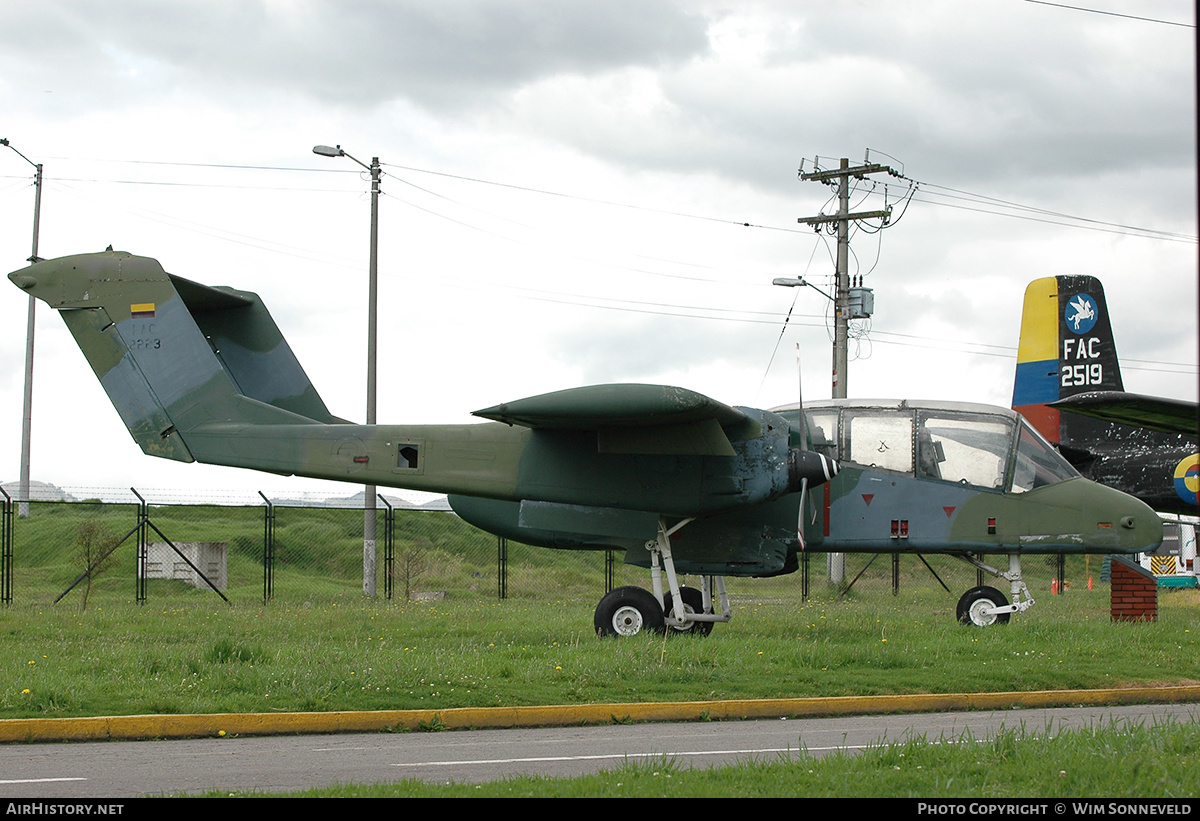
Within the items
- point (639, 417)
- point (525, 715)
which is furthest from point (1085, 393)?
point (525, 715)

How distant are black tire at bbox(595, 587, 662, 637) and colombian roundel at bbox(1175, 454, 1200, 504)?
35.7 feet

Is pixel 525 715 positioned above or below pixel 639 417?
below

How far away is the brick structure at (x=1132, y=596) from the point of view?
16891 millimetres

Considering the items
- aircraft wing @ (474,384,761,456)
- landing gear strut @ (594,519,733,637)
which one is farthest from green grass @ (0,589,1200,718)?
aircraft wing @ (474,384,761,456)

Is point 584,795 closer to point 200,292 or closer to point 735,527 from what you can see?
point 735,527

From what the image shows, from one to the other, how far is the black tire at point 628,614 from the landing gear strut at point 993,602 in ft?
14.2

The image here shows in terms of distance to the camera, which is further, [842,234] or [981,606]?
[842,234]

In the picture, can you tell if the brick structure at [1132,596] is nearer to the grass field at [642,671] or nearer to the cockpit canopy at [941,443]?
the grass field at [642,671]

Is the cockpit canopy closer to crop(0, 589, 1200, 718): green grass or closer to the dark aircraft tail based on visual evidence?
crop(0, 589, 1200, 718): green grass

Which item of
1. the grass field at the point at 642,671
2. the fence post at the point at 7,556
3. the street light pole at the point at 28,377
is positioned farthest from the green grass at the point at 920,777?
the street light pole at the point at 28,377

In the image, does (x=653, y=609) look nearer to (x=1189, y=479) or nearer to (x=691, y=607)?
(x=691, y=607)

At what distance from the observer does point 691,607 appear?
15070 mm

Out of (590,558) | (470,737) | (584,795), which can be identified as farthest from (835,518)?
(590,558)

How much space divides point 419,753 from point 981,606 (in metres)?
9.46
